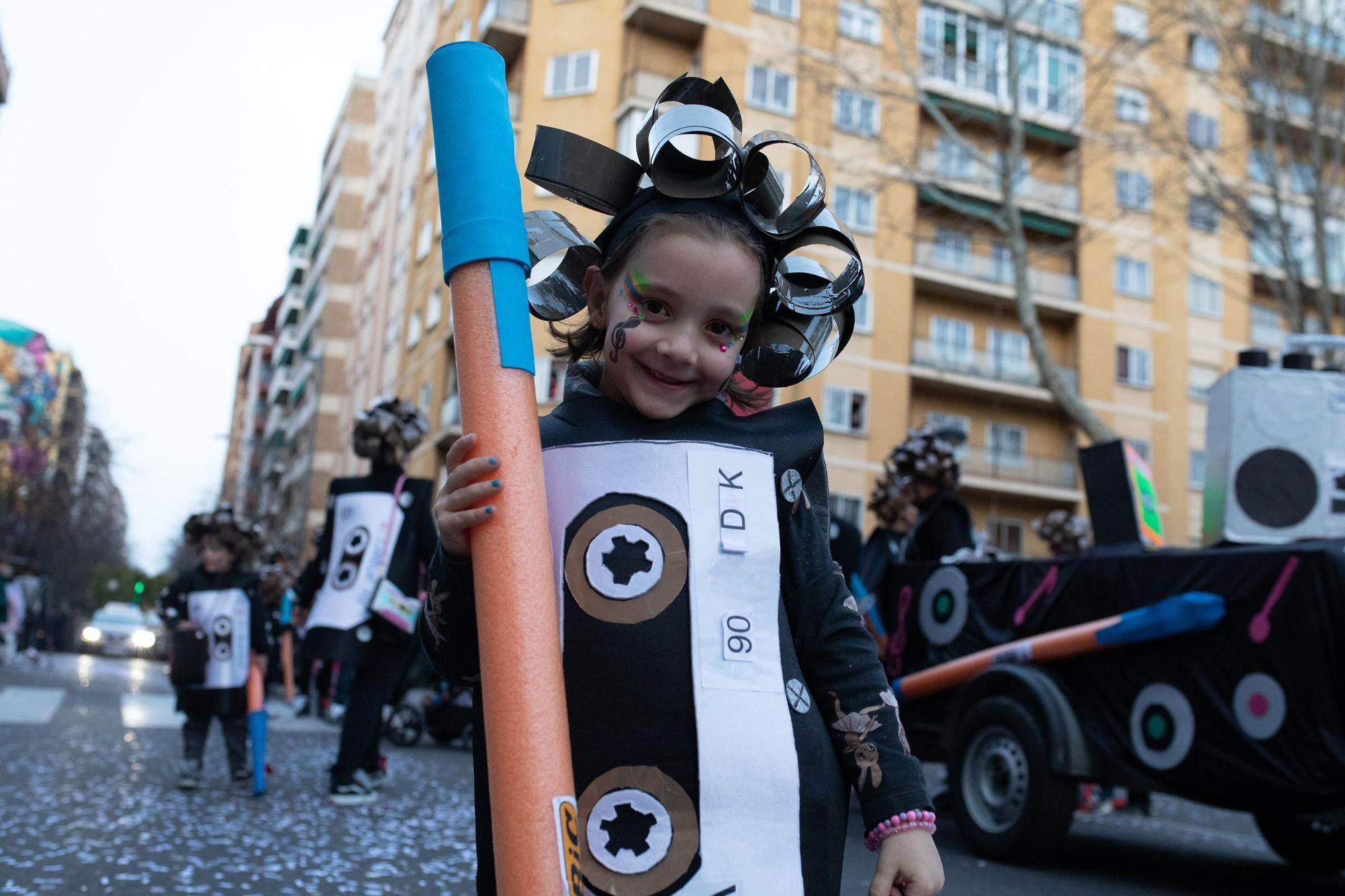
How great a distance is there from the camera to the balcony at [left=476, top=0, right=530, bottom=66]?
2936 cm

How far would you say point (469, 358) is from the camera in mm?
1437

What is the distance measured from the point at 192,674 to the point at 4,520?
3910 cm

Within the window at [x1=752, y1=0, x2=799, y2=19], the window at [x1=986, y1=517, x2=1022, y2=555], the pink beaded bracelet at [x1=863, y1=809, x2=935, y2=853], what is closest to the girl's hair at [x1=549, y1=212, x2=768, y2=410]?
the pink beaded bracelet at [x1=863, y1=809, x2=935, y2=853]

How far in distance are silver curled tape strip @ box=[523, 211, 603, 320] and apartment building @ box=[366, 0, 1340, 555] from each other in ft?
80.3

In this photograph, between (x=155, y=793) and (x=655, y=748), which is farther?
(x=155, y=793)

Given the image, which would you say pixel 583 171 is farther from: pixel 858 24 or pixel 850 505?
pixel 858 24

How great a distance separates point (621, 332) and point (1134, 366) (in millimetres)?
34544

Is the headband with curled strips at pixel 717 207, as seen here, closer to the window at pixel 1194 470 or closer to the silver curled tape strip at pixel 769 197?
the silver curled tape strip at pixel 769 197

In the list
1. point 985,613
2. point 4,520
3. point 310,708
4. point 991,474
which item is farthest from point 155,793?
point 4,520

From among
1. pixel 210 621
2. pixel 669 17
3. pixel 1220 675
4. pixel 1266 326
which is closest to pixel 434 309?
pixel 669 17

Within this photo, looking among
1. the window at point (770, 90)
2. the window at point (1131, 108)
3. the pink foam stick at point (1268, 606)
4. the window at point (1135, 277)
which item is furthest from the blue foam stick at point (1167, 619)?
the window at point (1135, 277)

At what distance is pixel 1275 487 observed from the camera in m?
5.84

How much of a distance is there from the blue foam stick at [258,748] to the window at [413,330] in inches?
1198

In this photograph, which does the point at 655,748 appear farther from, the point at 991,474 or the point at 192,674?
the point at 991,474
